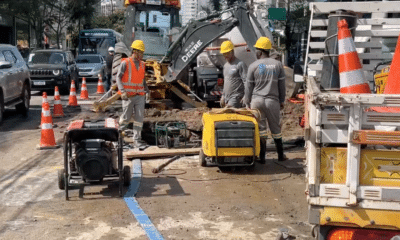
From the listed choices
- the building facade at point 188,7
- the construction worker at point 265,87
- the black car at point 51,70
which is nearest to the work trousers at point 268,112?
the construction worker at point 265,87

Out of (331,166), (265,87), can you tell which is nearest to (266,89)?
(265,87)

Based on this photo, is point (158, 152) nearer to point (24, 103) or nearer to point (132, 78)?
point (132, 78)

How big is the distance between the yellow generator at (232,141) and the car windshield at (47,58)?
15.4 m

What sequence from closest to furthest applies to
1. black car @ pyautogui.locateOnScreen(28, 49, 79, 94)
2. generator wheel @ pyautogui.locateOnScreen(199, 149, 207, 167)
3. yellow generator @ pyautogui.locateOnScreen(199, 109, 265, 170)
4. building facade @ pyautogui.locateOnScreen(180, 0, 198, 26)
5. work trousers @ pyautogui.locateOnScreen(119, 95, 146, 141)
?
1. yellow generator @ pyautogui.locateOnScreen(199, 109, 265, 170)
2. generator wheel @ pyautogui.locateOnScreen(199, 149, 207, 167)
3. work trousers @ pyautogui.locateOnScreen(119, 95, 146, 141)
4. black car @ pyautogui.locateOnScreen(28, 49, 79, 94)
5. building facade @ pyautogui.locateOnScreen(180, 0, 198, 26)

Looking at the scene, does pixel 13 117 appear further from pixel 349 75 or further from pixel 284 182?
pixel 349 75

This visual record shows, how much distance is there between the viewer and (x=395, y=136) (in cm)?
394

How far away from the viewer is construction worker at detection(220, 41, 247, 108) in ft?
30.8

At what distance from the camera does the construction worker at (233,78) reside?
9391 millimetres

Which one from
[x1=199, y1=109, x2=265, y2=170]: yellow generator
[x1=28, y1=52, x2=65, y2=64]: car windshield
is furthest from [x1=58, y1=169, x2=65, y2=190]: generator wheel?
[x1=28, y1=52, x2=65, y2=64]: car windshield

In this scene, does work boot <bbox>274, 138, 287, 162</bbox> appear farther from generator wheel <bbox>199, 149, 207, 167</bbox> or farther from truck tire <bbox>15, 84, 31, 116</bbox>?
truck tire <bbox>15, 84, 31, 116</bbox>

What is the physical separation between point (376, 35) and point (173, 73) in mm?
7559

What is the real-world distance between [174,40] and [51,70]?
27.9ft

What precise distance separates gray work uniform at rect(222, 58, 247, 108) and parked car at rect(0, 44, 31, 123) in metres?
5.83

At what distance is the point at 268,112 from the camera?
8578 mm
